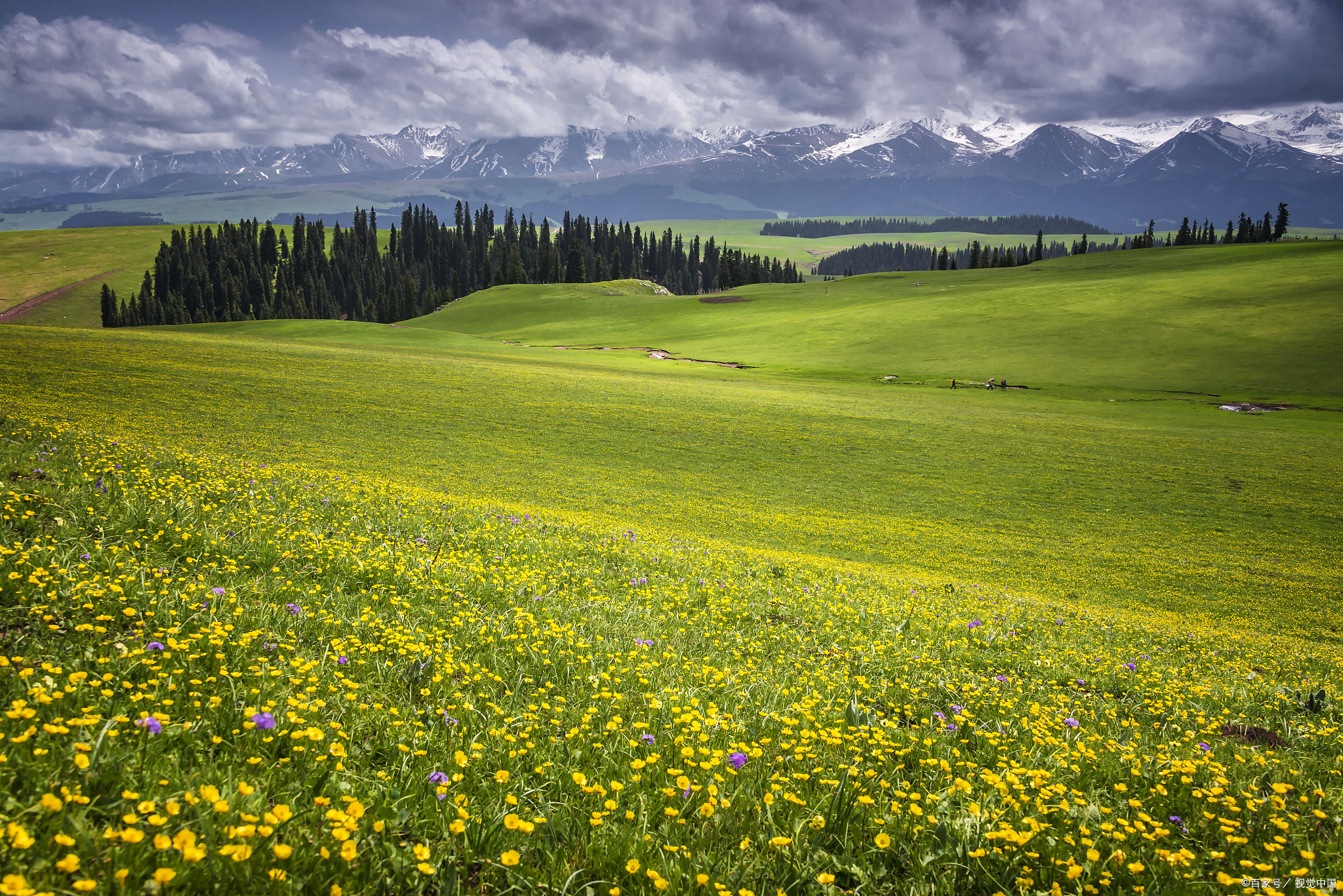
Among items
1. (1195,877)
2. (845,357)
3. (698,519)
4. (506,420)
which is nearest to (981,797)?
(1195,877)

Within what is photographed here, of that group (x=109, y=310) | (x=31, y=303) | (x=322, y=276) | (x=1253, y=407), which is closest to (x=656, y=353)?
(x=1253, y=407)

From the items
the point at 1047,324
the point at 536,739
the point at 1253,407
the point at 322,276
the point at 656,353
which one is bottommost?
the point at 536,739

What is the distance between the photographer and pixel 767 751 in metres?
4.88

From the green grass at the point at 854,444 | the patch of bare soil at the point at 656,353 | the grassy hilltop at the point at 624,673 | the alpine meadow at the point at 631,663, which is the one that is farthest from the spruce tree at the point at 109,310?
the grassy hilltop at the point at 624,673

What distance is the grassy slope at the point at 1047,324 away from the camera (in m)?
54.7

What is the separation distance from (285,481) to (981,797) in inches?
498

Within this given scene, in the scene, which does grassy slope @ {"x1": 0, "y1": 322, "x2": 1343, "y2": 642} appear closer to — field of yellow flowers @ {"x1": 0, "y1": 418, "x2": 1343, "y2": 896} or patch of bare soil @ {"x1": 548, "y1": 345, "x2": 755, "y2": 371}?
field of yellow flowers @ {"x1": 0, "y1": 418, "x2": 1343, "y2": 896}

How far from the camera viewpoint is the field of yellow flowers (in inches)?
123

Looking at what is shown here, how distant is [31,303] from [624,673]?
9811 inches

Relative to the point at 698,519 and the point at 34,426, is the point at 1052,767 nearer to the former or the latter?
the point at 698,519

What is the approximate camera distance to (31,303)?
173125mm

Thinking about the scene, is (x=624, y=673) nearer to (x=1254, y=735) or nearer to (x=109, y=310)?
(x=1254, y=735)

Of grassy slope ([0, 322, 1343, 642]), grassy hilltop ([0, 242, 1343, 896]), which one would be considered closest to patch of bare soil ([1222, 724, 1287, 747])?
grassy hilltop ([0, 242, 1343, 896])

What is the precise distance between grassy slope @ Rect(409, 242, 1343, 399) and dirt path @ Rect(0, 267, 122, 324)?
5211 inches
